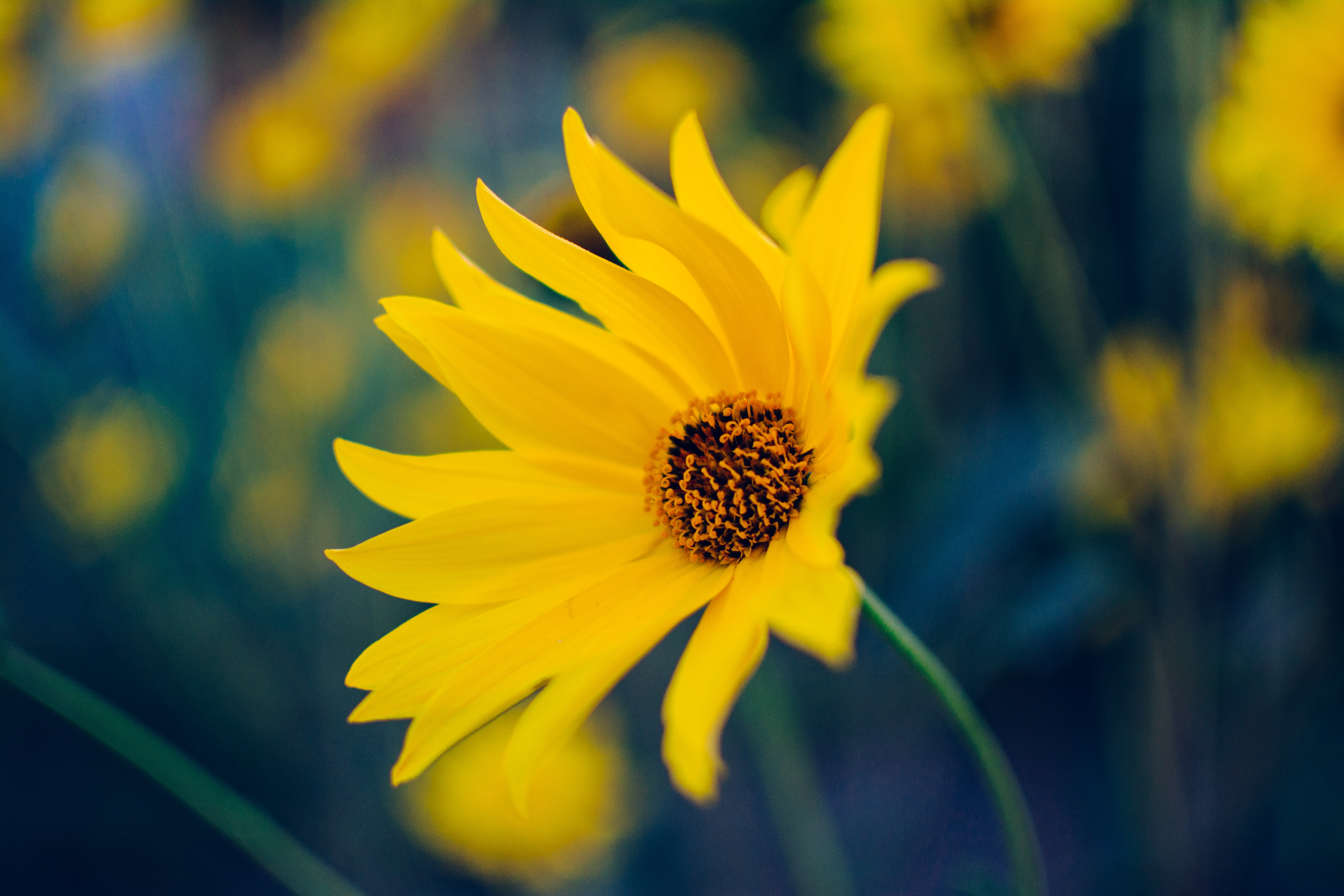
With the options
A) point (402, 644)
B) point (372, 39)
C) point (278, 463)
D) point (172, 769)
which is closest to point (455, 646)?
point (402, 644)

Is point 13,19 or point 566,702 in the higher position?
point 13,19

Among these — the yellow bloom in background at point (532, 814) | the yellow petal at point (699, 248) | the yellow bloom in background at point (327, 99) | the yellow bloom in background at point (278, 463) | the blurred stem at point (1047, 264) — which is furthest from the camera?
the yellow bloom in background at point (327, 99)

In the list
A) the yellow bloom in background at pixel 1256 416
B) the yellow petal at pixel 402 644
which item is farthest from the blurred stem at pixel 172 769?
the yellow bloom in background at pixel 1256 416

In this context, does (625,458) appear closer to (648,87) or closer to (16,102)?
(648,87)

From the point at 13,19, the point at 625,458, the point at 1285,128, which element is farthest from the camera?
the point at 13,19

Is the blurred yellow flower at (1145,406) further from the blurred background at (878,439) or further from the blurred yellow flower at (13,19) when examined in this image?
the blurred yellow flower at (13,19)

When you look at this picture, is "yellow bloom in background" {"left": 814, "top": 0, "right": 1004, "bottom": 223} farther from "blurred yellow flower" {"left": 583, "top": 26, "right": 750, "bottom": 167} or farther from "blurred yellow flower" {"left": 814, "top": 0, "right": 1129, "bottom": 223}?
"blurred yellow flower" {"left": 583, "top": 26, "right": 750, "bottom": 167}
